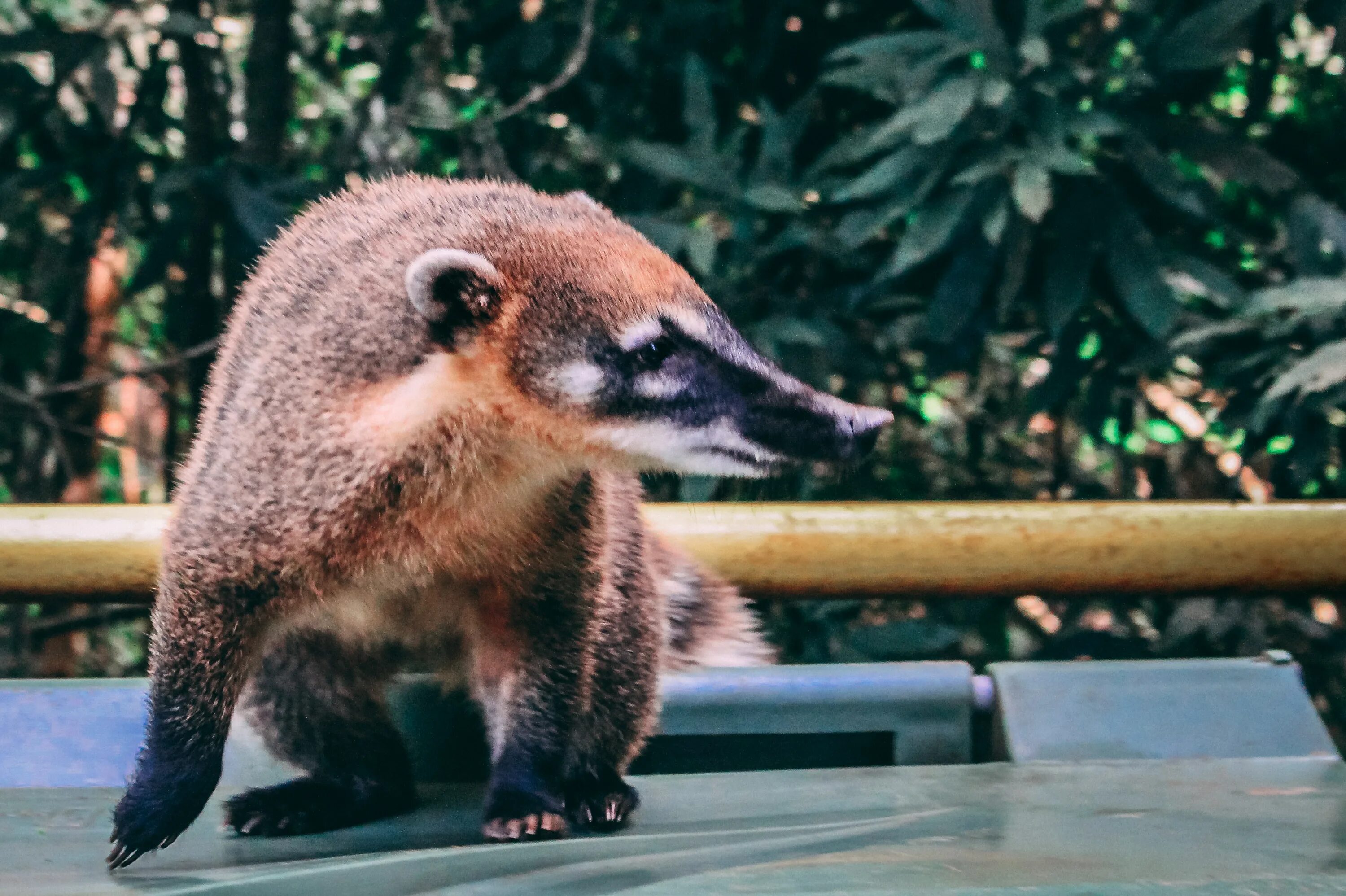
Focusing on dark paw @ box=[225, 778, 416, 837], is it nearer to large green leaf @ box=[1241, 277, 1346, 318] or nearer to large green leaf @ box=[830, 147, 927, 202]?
large green leaf @ box=[830, 147, 927, 202]

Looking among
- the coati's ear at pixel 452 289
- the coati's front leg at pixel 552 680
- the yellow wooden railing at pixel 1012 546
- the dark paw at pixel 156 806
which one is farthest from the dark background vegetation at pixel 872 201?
the dark paw at pixel 156 806

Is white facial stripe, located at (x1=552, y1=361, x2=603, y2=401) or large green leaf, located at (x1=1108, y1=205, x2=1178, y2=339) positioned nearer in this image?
white facial stripe, located at (x1=552, y1=361, x2=603, y2=401)

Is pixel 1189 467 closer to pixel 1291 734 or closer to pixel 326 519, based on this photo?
pixel 1291 734

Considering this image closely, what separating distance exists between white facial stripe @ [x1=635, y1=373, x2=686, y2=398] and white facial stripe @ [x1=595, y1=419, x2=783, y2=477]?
0.09 feet

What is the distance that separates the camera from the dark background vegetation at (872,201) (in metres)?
2.50

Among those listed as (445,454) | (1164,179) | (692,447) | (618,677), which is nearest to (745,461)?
(692,447)

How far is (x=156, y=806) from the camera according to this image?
49.8 inches

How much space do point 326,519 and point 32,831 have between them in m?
0.46

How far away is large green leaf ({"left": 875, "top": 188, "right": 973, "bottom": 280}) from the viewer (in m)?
2.46

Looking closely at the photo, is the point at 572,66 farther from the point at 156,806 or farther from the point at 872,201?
the point at 156,806

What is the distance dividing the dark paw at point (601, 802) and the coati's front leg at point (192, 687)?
400 mm

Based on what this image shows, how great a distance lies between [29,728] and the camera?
1.64m

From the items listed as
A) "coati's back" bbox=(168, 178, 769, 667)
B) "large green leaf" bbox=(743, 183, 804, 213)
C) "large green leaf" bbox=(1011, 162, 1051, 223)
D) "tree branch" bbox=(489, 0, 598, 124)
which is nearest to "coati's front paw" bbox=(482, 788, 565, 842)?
"coati's back" bbox=(168, 178, 769, 667)

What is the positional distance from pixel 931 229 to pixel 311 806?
1558mm
